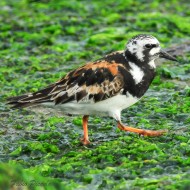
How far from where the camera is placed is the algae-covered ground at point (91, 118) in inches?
308

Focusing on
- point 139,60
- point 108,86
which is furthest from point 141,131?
point 139,60

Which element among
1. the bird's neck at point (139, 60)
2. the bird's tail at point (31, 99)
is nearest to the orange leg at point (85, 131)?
the bird's tail at point (31, 99)

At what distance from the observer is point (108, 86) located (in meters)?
8.61

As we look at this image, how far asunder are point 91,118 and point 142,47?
5.46ft

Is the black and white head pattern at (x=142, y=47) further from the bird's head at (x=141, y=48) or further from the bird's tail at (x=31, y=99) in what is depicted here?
the bird's tail at (x=31, y=99)

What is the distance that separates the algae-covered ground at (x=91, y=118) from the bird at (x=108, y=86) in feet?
1.63

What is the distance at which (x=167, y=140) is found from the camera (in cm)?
895

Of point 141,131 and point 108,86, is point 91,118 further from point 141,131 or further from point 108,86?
point 108,86

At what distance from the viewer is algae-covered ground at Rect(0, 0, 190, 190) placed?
7.81 meters

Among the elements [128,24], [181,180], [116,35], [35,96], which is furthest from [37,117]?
[128,24]

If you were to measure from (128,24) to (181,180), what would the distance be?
305 inches

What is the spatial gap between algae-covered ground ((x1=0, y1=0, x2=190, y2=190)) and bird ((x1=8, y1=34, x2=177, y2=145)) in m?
0.50

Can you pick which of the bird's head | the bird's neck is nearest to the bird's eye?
the bird's head

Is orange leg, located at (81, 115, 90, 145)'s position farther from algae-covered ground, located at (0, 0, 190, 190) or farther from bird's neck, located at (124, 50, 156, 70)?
bird's neck, located at (124, 50, 156, 70)
